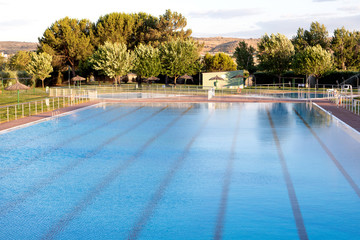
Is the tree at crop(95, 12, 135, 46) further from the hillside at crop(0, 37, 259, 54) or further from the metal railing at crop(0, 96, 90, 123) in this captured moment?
the hillside at crop(0, 37, 259, 54)

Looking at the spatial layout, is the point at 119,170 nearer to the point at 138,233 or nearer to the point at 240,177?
the point at 240,177

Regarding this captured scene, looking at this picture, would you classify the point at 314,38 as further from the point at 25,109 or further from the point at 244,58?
the point at 25,109

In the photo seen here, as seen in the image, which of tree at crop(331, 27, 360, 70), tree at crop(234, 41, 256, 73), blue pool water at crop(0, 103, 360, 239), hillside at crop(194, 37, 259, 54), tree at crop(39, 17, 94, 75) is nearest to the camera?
blue pool water at crop(0, 103, 360, 239)

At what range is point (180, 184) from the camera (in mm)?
9984

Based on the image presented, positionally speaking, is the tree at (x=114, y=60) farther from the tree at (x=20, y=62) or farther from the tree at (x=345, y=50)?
the tree at (x=345, y=50)

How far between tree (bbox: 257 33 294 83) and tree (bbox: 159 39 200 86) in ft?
40.0

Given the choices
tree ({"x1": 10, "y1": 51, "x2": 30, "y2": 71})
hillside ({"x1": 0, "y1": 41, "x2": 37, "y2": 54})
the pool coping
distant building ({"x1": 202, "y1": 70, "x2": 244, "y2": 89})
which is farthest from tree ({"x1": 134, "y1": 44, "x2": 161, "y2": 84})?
hillside ({"x1": 0, "y1": 41, "x2": 37, "y2": 54})

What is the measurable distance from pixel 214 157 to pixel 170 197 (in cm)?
451

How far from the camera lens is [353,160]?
12.5 meters

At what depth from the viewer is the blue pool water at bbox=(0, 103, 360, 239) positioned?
23.4ft

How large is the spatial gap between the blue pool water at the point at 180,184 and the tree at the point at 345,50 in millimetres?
68682

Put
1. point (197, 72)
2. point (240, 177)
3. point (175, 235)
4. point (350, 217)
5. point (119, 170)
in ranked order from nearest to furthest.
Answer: point (175, 235) < point (350, 217) < point (240, 177) < point (119, 170) < point (197, 72)

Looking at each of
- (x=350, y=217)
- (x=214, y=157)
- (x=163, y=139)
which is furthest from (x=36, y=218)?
(x=163, y=139)

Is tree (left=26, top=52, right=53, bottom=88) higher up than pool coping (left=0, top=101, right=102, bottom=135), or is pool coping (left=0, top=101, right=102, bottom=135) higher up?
tree (left=26, top=52, right=53, bottom=88)
